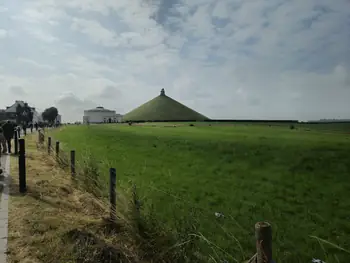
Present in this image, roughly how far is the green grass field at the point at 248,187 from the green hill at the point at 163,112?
408 feet

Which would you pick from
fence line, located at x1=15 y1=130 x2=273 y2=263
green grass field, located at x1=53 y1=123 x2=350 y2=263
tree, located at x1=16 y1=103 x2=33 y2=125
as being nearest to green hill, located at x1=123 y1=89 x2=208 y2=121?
tree, located at x1=16 y1=103 x2=33 y2=125

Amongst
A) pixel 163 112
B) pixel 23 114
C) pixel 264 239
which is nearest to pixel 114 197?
pixel 264 239

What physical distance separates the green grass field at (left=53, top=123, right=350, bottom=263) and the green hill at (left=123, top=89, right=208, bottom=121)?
124m

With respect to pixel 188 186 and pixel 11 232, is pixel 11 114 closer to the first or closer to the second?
pixel 188 186

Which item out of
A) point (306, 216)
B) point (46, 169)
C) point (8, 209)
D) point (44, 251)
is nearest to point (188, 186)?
point (306, 216)

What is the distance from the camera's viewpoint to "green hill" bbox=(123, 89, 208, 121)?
15775 centimetres

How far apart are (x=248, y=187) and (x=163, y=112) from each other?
148929 mm

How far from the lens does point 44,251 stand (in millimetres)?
5504

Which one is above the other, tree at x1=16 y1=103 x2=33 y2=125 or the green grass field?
tree at x1=16 y1=103 x2=33 y2=125

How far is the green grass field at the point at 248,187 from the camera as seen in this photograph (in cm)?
1148

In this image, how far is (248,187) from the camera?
19.4 m

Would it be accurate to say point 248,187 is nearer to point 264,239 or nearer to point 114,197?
point 114,197

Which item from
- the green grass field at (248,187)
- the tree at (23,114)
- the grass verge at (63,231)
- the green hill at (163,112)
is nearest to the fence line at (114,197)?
the grass verge at (63,231)

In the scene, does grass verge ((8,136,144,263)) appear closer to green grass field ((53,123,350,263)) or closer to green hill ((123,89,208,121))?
green grass field ((53,123,350,263))
